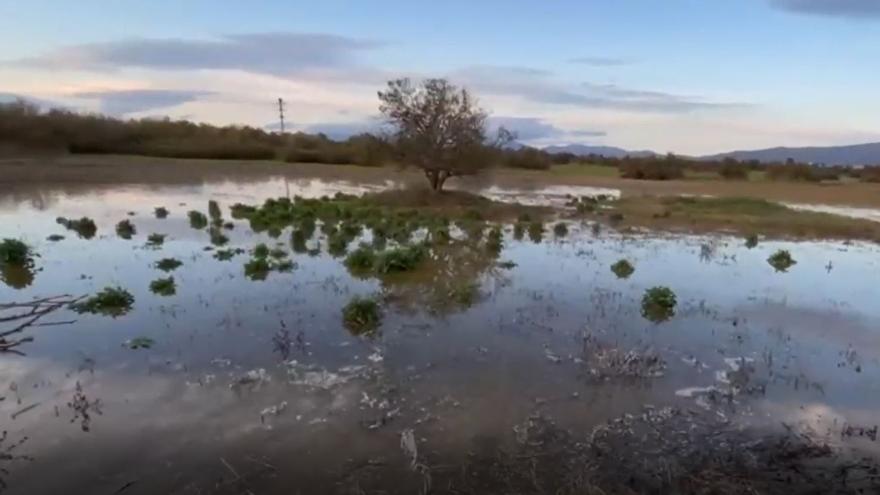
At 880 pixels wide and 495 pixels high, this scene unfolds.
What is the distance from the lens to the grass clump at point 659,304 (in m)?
13.7

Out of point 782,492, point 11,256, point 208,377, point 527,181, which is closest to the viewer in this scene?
point 782,492

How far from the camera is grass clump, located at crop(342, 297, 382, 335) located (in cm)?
1221

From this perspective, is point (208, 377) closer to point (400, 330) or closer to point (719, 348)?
point (400, 330)

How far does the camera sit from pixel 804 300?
51.6 feet

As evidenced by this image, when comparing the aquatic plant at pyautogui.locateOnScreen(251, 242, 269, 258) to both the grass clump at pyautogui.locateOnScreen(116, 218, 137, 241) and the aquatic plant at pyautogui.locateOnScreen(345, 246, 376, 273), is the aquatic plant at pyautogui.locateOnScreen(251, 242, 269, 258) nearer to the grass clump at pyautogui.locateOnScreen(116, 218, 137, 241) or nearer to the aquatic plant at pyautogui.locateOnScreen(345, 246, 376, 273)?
the aquatic plant at pyautogui.locateOnScreen(345, 246, 376, 273)

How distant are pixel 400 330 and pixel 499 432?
14.7ft

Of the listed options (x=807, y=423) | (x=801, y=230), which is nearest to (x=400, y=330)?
(x=807, y=423)

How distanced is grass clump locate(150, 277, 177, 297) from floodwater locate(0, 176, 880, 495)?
0.19m

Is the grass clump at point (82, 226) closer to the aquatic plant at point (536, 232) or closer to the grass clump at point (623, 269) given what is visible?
the aquatic plant at point (536, 232)

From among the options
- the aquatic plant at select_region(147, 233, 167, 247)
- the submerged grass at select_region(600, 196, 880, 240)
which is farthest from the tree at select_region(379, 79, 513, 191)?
the aquatic plant at select_region(147, 233, 167, 247)

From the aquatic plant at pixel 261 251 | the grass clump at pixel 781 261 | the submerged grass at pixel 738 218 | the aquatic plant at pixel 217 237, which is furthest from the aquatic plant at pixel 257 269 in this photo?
the submerged grass at pixel 738 218

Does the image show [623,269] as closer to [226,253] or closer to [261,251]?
[261,251]

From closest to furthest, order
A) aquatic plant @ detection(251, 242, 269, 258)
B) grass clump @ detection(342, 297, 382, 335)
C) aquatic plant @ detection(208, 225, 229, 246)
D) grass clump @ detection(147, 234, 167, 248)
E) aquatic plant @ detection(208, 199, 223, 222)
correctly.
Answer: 1. grass clump @ detection(342, 297, 382, 335)
2. aquatic plant @ detection(251, 242, 269, 258)
3. grass clump @ detection(147, 234, 167, 248)
4. aquatic plant @ detection(208, 225, 229, 246)
5. aquatic plant @ detection(208, 199, 223, 222)

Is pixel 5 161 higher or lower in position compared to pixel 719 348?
higher
